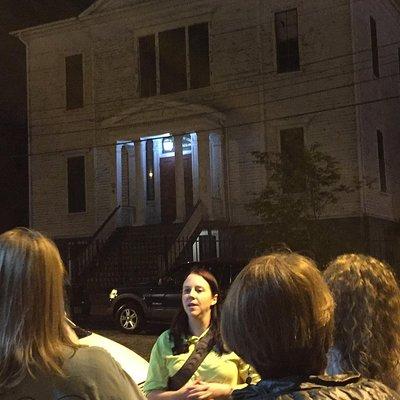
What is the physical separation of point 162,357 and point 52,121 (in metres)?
20.3

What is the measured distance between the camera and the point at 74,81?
74.7ft

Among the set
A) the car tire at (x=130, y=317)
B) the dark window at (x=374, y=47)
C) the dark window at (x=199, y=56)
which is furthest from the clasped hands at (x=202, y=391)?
the dark window at (x=374, y=47)

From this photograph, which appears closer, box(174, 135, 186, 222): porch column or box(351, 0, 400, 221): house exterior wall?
box(351, 0, 400, 221): house exterior wall

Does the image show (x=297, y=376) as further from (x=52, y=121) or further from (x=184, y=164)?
(x=52, y=121)

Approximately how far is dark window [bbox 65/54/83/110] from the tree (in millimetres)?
8992

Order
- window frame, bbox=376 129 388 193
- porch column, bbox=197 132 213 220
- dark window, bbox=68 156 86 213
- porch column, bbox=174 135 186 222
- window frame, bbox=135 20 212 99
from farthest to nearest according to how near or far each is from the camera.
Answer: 1. dark window, bbox=68 156 86 213
2. window frame, bbox=135 20 212 99
3. window frame, bbox=376 129 388 193
4. porch column, bbox=174 135 186 222
5. porch column, bbox=197 132 213 220

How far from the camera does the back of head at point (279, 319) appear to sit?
1.85 meters

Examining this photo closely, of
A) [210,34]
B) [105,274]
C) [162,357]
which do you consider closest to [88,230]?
[105,274]

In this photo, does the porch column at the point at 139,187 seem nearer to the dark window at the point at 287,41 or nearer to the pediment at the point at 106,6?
the pediment at the point at 106,6

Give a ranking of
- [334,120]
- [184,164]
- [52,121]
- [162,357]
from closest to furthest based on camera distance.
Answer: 1. [162,357]
2. [334,120]
3. [184,164]
4. [52,121]

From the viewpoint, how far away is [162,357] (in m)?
3.70

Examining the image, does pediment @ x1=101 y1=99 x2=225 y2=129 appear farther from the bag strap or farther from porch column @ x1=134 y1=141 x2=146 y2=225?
the bag strap

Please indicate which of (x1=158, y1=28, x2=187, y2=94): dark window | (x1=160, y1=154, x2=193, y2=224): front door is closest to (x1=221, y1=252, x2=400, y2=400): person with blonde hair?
(x1=160, y1=154, x2=193, y2=224): front door

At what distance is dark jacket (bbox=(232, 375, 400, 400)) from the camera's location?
1.74 metres
